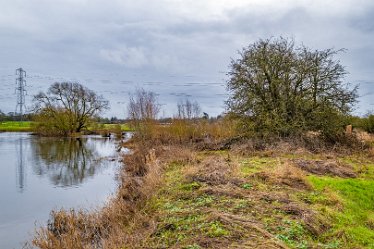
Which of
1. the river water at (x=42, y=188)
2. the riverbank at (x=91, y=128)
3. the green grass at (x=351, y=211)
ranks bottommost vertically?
the river water at (x=42, y=188)

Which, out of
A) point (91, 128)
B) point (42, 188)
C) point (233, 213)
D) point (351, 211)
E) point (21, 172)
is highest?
point (91, 128)

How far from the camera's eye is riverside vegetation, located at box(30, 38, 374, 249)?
673 cm

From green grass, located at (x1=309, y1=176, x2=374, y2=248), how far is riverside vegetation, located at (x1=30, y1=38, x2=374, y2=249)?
35 mm

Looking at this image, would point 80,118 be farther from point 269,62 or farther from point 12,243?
point 12,243

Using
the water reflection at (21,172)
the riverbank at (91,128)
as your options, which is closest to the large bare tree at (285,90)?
the water reflection at (21,172)

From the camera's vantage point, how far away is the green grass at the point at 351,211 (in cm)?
668

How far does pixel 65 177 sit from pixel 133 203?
399 inches

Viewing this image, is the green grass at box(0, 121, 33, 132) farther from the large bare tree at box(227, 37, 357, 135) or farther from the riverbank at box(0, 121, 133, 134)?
the large bare tree at box(227, 37, 357, 135)

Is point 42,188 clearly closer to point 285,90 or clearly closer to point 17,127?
point 285,90

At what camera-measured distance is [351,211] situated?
859cm

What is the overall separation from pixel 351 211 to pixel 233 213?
10.0ft

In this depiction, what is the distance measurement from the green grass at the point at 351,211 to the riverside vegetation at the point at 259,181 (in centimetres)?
4

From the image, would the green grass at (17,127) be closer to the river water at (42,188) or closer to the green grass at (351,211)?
the river water at (42,188)

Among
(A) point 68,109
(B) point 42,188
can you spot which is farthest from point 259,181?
(A) point 68,109
